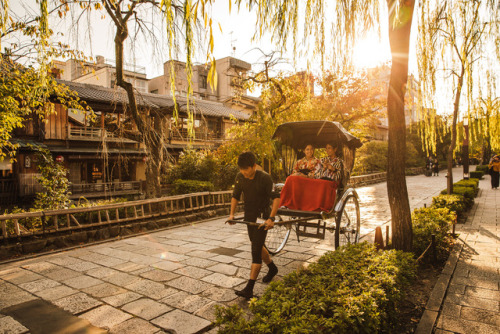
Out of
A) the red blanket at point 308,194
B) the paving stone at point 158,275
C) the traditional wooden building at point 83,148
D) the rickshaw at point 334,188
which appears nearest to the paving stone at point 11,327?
the paving stone at point 158,275

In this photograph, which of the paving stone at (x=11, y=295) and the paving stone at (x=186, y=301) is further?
the paving stone at (x=11, y=295)

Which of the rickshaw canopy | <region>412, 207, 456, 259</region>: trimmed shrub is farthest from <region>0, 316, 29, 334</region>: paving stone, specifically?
<region>412, 207, 456, 259</region>: trimmed shrub

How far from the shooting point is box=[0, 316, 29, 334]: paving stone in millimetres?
3004

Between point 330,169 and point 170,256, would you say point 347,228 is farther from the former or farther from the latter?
point 170,256

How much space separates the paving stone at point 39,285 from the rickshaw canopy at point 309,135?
177 inches

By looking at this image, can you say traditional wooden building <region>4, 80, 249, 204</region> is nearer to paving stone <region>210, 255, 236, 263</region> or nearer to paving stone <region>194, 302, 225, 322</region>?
paving stone <region>210, 255, 236, 263</region>

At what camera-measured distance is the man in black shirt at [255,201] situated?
12.4 feet

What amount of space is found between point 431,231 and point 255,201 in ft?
10.3

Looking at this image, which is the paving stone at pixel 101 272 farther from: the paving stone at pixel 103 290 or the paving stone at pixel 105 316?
the paving stone at pixel 105 316

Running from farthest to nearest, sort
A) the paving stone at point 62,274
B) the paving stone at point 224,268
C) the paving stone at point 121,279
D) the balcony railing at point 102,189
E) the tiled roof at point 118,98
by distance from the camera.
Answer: the tiled roof at point 118,98, the balcony railing at point 102,189, the paving stone at point 224,268, the paving stone at point 62,274, the paving stone at point 121,279

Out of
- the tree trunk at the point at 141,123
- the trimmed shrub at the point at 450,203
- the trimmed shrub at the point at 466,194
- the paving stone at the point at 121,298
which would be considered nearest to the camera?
the paving stone at the point at 121,298

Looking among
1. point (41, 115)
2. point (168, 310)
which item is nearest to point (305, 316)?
point (168, 310)

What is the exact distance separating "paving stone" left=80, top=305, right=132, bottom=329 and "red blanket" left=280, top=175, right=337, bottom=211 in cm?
286

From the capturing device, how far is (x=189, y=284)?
13.5 feet
